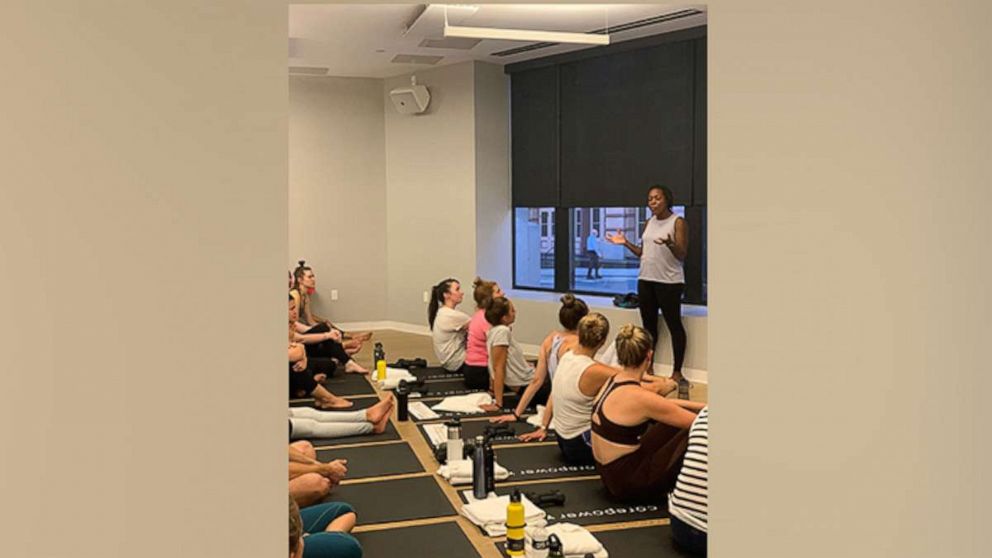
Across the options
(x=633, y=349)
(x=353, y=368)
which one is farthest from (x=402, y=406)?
(x=633, y=349)

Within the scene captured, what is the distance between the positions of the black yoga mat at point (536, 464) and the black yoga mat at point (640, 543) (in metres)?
0.83

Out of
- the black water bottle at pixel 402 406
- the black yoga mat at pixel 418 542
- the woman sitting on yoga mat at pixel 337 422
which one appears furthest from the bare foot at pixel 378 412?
the black yoga mat at pixel 418 542

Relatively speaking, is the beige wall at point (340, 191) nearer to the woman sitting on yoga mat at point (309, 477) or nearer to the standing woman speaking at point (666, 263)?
the standing woman speaking at point (666, 263)

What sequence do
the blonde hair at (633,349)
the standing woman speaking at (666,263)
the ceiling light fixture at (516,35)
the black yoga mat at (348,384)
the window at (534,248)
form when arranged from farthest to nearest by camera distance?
the window at (534,248) → the standing woman speaking at (666,263) → the black yoga mat at (348,384) → the ceiling light fixture at (516,35) → the blonde hair at (633,349)

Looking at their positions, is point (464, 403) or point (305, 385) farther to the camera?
point (305, 385)

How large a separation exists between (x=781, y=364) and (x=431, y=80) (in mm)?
8592

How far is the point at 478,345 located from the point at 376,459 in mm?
1895

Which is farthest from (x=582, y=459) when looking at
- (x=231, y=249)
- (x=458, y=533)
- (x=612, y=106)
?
(x=612, y=106)

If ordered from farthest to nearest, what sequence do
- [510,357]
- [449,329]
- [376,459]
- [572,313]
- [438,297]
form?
[438,297]
[449,329]
[510,357]
[572,313]
[376,459]

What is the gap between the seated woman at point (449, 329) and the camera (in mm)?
7191

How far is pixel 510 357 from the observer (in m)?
6.28

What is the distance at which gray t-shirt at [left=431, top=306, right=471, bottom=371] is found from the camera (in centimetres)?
719

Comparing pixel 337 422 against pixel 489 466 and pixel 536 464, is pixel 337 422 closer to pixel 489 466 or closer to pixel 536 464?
pixel 536 464

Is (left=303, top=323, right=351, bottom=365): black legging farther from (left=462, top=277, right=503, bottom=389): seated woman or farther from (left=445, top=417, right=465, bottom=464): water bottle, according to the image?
(left=445, top=417, right=465, bottom=464): water bottle
